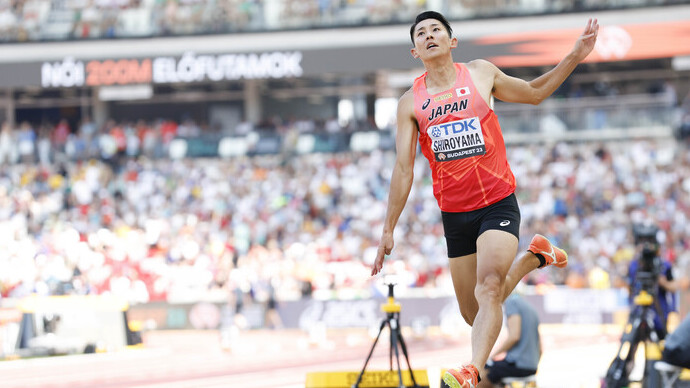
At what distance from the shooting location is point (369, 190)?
2634 centimetres

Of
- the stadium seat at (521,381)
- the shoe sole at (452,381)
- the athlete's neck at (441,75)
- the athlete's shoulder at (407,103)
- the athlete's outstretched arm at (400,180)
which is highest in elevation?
the athlete's neck at (441,75)

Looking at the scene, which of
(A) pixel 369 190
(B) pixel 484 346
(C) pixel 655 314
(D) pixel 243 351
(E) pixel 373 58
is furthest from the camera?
(E) pixel 373 58

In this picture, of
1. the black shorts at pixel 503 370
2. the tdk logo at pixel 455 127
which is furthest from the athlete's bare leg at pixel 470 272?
the black shorts at pixel 503 370

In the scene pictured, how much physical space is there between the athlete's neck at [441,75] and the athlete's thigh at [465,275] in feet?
3.68

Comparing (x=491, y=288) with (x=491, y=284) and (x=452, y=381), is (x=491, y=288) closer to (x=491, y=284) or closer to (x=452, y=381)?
(x=491, y=284)

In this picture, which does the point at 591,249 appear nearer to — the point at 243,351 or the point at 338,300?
the point at 338,300

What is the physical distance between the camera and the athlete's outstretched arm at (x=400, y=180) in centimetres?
665

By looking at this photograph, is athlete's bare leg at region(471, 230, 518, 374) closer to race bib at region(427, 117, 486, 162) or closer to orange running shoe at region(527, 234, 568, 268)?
orange running shoe at region(527, 234, 568, 268)

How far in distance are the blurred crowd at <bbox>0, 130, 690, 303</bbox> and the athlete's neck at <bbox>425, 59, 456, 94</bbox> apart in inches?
558

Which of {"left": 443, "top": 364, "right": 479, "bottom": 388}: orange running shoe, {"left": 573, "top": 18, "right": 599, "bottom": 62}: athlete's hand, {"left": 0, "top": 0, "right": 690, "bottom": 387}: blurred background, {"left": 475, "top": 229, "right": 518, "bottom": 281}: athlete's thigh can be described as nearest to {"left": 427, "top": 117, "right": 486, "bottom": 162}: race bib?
{"left": 475, "top": 229, "right": 518, "bottom": 281}: athlete's thigh

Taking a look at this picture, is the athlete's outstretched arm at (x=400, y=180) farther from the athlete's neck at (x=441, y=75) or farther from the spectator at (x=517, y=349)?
the spectator at (x=517, y=349)

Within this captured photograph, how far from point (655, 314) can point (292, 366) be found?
26.4 ft

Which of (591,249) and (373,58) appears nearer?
(591,249)

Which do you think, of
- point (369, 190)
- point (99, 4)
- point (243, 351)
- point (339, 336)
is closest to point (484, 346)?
point (243, 351)
